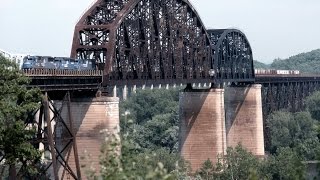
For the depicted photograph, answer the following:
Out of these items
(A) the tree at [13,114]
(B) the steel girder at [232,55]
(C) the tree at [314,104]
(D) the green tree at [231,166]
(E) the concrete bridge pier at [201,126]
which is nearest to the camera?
(A) the tree at [13,114]

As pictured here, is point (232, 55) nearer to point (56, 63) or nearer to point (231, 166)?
point (231, 166)

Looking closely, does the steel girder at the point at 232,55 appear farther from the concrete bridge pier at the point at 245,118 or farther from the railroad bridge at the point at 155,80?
the concrete bridge pier at the point at 245,118

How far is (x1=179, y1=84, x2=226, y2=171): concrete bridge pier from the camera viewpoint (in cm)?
9294

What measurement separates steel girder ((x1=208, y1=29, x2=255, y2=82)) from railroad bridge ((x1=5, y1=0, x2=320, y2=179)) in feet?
0.51

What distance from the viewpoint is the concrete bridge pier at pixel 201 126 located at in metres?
92.9

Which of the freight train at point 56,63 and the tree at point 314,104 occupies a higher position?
the freight train at point 56,63

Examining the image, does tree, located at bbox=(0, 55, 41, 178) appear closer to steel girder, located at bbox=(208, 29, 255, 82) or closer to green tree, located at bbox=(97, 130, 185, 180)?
green tree, located at bbox=(97, 130, 185, 180)

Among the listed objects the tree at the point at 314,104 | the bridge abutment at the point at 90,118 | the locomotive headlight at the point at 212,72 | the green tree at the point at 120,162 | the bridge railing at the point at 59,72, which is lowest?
the tree at the point at 314,104

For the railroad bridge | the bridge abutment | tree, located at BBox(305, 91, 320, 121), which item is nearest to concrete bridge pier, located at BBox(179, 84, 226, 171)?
the railroad bridge

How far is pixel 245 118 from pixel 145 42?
3948 centimetres

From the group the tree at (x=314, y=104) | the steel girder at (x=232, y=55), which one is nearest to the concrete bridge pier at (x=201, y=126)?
the steel girder at (x=232, y=55)

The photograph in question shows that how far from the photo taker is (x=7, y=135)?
39938 millimetres

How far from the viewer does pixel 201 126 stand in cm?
9425

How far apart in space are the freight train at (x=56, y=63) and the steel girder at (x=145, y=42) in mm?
1771
